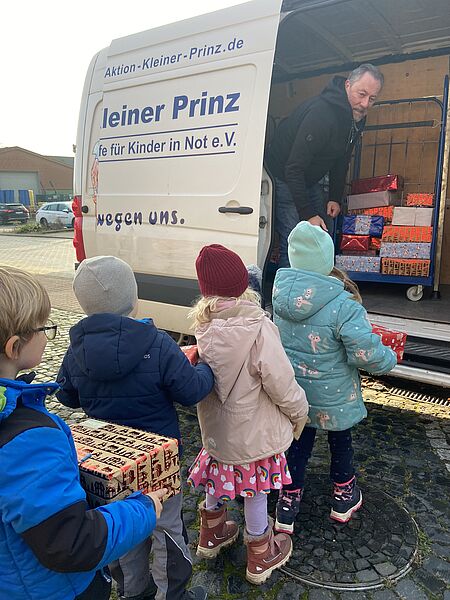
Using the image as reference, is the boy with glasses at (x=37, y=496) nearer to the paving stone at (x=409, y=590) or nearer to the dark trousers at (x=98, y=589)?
the dark trousers at (x=98, y=589)

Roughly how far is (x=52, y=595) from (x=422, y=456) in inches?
93.3

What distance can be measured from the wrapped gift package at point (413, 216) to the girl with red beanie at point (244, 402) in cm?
288

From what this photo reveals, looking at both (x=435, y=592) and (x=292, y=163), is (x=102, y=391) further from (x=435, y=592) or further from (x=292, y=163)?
(x=292, y=163)

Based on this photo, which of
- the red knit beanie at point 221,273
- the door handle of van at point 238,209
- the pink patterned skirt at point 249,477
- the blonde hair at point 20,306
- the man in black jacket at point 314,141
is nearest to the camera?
the blonde hair at point 20,306

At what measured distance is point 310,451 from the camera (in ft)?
7.77

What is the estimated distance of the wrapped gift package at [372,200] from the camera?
467 cm

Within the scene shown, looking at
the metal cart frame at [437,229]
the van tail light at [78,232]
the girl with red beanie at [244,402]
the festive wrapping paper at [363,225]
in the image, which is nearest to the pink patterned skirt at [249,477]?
the girl with red beanie at [244,402]

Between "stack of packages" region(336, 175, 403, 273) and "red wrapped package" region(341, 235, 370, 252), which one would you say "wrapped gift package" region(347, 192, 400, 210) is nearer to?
"stack of packages" region(336, 175, 403, 273)

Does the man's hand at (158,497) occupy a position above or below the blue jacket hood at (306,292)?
below

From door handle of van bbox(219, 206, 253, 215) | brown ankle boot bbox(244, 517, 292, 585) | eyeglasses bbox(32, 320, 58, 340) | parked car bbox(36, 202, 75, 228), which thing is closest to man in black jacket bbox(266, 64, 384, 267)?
door handle of van bbox(219, 206, 253, 215)

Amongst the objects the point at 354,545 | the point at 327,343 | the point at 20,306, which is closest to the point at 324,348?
the point at 327,343

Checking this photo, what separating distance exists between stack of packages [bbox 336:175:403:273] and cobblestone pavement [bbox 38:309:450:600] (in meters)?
1.16

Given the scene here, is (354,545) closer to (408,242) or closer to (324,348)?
(324,348)

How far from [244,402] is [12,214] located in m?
32.2
